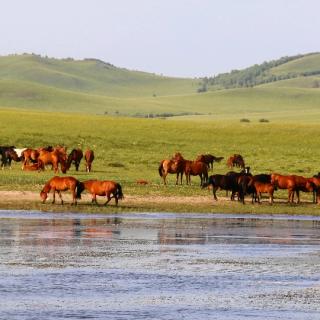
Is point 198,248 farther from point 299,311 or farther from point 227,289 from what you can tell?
point 299,311

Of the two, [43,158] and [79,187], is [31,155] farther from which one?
[79,187]

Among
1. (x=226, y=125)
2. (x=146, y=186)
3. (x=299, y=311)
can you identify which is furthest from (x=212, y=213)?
(x=226, y=125)

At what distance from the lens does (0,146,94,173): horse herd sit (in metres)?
40.0

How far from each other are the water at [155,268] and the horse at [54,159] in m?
11.0

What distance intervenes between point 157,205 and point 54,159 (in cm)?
915

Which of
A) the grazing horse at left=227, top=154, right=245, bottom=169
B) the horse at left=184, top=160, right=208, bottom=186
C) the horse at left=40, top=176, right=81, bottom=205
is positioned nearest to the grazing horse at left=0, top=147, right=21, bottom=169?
the horse at left=184, top=160, right=208, bottom=186

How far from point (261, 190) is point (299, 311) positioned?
17.5 metres

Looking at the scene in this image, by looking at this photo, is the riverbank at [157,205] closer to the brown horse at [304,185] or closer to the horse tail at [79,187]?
the horse tail at [79,187]

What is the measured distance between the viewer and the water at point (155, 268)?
50.3 feet

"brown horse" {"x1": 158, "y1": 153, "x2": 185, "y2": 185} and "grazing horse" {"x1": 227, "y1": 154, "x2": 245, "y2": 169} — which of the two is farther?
Answer: "grazing horse" {"x1": 227, "y1": 154, "x2": 245, "y2": 169}

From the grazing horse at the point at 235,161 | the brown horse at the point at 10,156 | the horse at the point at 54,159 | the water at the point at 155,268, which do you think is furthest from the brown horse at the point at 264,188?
the grazing horse at the point at 235,161

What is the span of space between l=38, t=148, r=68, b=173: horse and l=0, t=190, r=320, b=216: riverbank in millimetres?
6499

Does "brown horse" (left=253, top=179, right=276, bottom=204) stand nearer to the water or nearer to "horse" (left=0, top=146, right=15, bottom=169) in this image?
the water

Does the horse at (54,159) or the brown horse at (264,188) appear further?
the horse at (54,159)
